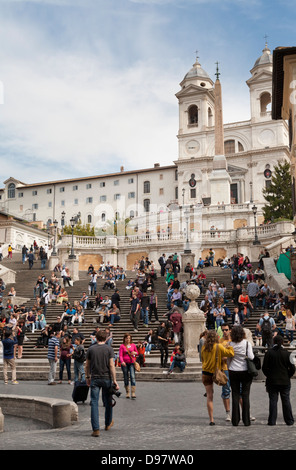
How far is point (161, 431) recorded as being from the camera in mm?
7719

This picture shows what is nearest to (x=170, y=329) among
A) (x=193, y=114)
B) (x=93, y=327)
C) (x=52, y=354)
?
(x=52, y=354)

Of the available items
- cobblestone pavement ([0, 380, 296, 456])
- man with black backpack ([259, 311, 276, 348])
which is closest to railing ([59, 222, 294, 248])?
man with black backpack ([259, 311, 276, 348])

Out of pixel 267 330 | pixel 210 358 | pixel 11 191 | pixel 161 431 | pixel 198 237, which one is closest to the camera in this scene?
pixel 161 431

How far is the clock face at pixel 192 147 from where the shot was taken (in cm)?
8019

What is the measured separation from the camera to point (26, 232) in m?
60.2

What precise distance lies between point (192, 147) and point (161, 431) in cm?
7491

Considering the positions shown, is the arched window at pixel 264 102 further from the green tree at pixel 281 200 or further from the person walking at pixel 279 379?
the person walking at pixel 279 379

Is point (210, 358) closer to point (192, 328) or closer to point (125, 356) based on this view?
point (125, 356)

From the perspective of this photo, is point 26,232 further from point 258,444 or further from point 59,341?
point 258,444

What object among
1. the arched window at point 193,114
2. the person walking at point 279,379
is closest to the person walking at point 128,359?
the person walking at point 279,379

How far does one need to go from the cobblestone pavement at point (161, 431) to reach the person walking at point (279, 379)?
20 cm

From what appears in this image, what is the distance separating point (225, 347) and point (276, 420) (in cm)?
135

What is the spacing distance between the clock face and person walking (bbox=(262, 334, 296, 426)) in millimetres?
73333
